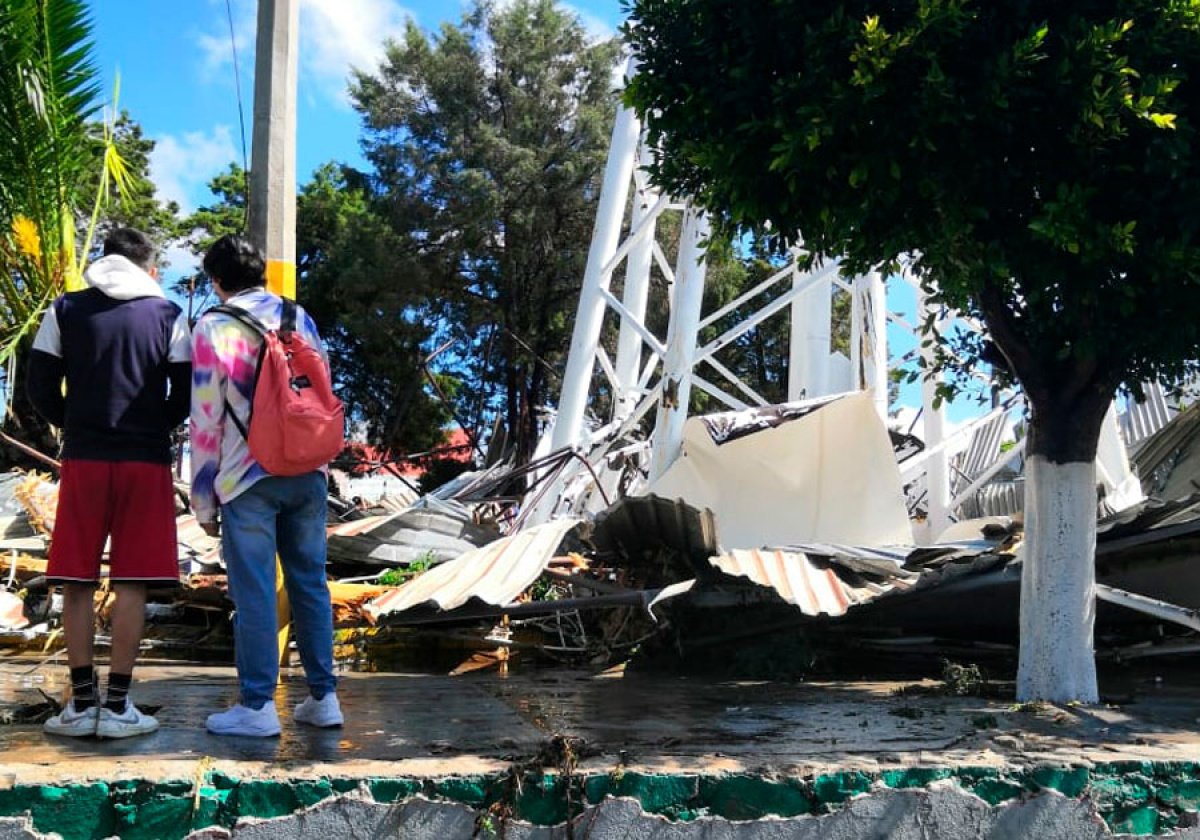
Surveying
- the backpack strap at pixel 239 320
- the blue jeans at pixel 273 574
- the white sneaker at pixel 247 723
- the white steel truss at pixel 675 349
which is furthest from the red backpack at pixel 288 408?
the white steel truss at pixel 675 349

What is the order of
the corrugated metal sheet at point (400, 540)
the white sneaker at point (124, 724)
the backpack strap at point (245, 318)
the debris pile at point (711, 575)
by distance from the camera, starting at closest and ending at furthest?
the white sneaker at point (124, 724) < the backpack strap at point (245, 318) < the debris pile at point (711, 575) < the corrugated metal sheet at point (400, 540)

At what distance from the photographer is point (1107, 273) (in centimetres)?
448

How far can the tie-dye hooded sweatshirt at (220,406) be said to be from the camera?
3842 mm

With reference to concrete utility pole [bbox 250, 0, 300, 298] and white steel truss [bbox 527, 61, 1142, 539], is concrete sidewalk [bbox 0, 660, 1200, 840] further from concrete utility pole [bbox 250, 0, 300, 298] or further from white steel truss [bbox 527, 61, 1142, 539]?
white steel truss [bbox 527, 61, 1142, 539]

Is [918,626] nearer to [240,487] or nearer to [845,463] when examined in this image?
[845,463]

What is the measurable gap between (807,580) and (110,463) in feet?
10.4

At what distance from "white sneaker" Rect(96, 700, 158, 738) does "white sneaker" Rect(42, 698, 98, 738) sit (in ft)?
0.10

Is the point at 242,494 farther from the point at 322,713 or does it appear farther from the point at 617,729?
the point at 617,729

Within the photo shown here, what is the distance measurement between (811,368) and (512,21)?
766 inches

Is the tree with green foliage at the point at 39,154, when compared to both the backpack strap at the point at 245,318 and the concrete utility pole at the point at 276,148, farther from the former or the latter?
the backpack strap at the point at 245,318

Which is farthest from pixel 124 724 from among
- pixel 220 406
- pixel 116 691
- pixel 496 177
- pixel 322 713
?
pixel 496 177

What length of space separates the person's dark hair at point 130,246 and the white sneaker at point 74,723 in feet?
4.91

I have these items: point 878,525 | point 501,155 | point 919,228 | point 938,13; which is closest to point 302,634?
point 919,228

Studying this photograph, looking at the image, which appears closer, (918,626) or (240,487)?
(240,487)
